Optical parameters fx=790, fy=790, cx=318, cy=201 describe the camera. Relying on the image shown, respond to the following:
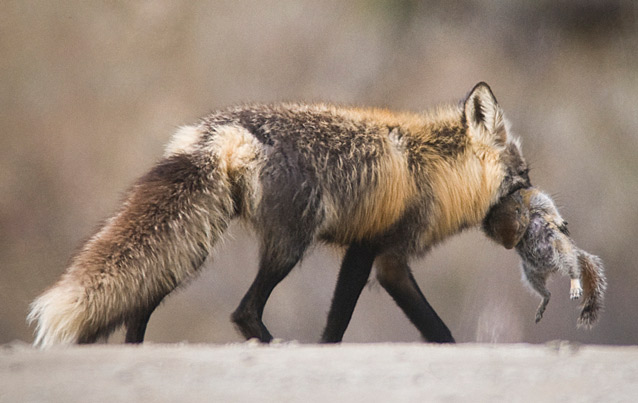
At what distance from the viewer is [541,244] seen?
532 cm

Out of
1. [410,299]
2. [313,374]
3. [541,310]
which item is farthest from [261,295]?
[541,310]

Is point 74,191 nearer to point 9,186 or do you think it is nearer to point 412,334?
point 9,186

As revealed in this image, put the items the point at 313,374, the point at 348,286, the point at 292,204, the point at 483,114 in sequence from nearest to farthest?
the point at 313,374 < the point at 292,204 < the point at 348,286 < the point at 483,114

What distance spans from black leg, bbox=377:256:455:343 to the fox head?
96cm

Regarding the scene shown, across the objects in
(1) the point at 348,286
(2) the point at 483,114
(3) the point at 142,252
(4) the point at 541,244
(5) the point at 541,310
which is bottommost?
(5) the point at 541,310

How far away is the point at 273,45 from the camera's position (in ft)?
25.6

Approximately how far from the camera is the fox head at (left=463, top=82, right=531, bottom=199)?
17.1 feet

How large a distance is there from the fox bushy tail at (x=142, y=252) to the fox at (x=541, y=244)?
81.1 inches

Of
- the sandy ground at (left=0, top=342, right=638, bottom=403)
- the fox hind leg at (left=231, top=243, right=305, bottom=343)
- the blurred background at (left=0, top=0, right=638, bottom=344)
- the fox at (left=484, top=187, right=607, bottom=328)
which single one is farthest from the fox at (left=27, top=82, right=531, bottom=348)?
the blurred background at (left=0, top=0, right=638, bottom=344)

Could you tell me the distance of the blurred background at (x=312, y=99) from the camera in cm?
747

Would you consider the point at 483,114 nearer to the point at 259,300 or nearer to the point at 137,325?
the point at 259,300

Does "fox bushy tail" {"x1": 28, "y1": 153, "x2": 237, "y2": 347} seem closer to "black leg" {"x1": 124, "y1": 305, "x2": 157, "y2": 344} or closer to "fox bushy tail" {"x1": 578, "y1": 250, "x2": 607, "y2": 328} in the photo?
"black leg" {"x1": 124, "y1": 305, "x2": 157, "y2": 344}

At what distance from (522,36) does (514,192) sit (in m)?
3.08

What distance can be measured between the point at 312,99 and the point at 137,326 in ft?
12.4
